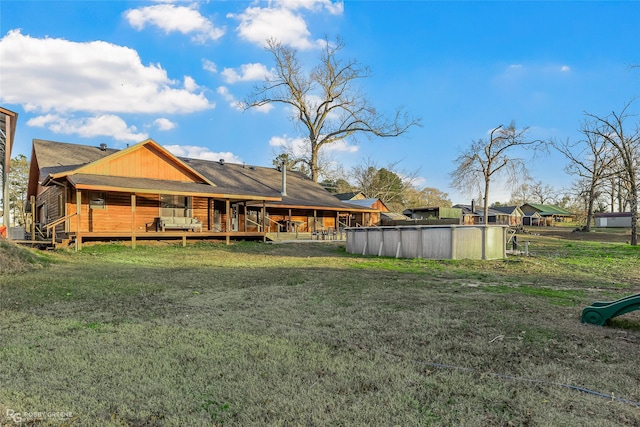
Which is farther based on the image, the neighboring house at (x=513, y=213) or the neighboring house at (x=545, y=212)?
the neighboring house at (x=545, y=212)

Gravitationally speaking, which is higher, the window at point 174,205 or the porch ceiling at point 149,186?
the porch ceiling at point 149,186

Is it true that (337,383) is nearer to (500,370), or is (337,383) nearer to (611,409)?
(500,370)

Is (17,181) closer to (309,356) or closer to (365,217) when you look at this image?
(365,217)

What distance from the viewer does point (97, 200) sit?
59.4ft

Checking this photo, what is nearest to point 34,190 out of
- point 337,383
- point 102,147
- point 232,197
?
point 102,147

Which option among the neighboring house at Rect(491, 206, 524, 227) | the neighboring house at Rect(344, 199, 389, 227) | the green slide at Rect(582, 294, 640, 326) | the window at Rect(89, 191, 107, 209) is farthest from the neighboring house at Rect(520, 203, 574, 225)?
the green slide at Rect(582, 294, 640, 326)

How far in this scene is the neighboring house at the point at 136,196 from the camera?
17172mm

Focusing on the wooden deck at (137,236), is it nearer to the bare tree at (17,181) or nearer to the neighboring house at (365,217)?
Answer: the neighboring house at (365,217)

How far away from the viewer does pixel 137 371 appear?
10.7ft

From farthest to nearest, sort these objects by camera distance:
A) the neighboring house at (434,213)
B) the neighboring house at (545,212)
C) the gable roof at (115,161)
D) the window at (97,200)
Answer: the neighboring house at (545,212), the neighboring house at (434,213), the gable roof at (115,161), the window at (97,200)

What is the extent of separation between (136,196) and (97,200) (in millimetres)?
1667

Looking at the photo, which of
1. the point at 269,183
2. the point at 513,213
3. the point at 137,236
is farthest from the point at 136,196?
the point at 513,213

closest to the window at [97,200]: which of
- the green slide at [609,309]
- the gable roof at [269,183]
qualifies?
the gable roof at [269,183]

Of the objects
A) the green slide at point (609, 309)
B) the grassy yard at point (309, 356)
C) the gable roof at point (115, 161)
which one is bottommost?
the grassy yard at point (309, 356)
